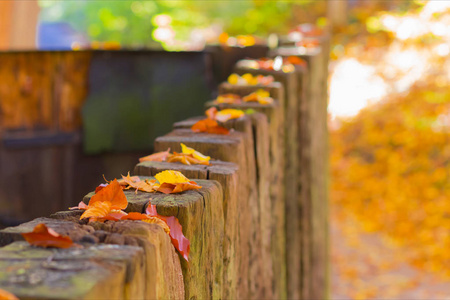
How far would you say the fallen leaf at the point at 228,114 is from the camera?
1.89 metres

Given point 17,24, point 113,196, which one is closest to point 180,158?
point 113,196

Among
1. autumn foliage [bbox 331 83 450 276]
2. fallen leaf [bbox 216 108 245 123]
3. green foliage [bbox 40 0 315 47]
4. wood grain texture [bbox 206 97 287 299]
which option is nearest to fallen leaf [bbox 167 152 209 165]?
fallen leaf [bbox 216 108 245 123]

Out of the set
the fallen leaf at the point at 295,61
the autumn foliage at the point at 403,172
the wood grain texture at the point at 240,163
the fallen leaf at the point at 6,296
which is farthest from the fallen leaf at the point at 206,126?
the autumn foliage at the point at 403,172

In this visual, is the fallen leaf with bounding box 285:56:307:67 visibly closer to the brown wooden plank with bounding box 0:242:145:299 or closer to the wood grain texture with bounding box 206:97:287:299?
the wood grain texture with bounding box 206:97:287:299

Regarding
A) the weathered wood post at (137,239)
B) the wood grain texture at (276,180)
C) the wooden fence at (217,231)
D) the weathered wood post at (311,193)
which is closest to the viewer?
the wooden fence at (217,231)

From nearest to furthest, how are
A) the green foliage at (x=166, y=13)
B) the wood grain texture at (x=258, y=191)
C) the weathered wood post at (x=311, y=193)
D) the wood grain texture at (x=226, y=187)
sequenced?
the wood grain texture at (x=226, y=187) < the wood grain texture at (x=258, y=191) < the weathered wood post at (x=311, y=193) < the green foliage at (x=166, y=13)

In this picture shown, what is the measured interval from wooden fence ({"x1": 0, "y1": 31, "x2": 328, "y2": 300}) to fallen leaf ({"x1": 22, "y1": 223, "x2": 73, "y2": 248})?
1 centimetres

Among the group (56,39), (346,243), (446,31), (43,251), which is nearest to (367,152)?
(346,243)

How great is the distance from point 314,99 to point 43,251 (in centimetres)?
306

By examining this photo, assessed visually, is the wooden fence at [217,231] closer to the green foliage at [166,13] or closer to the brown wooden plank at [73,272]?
the brown wooden plank at [73,272]

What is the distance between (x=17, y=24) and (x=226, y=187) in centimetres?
567

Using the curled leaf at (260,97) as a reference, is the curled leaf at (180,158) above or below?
below

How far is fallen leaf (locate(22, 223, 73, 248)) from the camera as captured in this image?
2.92ft

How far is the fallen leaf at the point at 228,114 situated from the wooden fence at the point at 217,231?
32 mm
